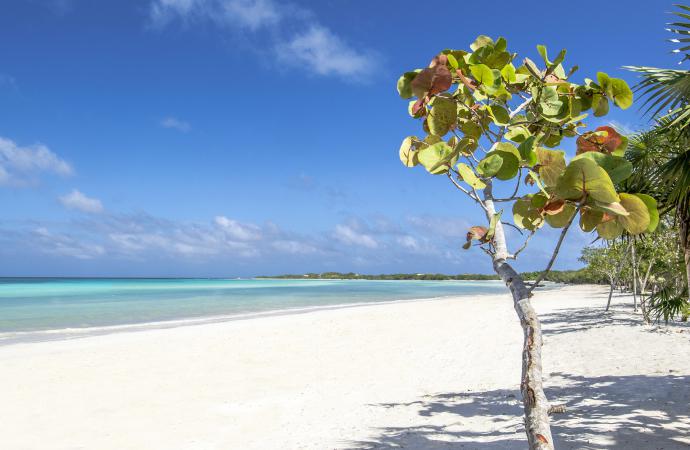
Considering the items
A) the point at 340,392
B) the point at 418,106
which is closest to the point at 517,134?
the point at 418,106

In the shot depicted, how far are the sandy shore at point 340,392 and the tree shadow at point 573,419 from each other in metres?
0.03

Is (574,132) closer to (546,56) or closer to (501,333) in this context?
(546,56)

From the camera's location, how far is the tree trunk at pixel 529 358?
6.81 ft

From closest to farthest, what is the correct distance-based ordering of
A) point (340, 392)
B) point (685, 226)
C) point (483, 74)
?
point (483, 74) → point (685, 226) → point (340, 392)

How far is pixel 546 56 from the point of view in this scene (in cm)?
213

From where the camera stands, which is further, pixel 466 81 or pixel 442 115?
pixel 442 115

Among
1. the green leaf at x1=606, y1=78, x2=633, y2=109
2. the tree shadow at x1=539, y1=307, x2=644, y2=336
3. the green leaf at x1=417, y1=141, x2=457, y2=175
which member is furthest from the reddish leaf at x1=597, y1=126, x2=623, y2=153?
the tree shadow at x1=539, y1=307, x2=644, y2=336

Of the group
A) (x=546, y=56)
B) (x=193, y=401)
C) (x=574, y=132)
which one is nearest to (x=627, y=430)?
(x=574, y=132)

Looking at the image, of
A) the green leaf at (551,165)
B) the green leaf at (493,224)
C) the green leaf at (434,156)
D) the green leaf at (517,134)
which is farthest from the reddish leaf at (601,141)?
the green leaf at (434,156)

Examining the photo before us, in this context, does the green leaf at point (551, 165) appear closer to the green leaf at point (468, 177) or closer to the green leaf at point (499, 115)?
the green leaf at point (468, 177)

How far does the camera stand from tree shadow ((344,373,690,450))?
524 centimetres

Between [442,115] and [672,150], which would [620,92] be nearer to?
[442,115]

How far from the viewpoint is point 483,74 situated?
80.1 inches

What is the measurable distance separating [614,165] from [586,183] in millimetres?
171
